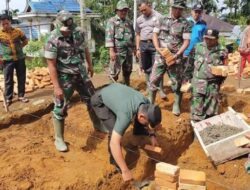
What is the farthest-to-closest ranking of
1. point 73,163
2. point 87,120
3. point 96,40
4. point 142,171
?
1. point 96,40
2. point 87,120
3. point 142,171
4. point 73,163

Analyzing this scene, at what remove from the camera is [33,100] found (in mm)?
7219

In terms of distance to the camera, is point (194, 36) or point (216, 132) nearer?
point (216, 132)

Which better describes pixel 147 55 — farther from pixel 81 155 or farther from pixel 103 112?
pixel 81 155

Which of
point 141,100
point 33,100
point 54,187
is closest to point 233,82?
point 33,100

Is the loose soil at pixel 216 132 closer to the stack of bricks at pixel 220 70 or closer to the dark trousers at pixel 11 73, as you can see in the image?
the stack of bricks at pixel 220 70

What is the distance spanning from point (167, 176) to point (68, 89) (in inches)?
67.9

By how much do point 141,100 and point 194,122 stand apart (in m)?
2.04

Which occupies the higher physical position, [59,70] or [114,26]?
[114,26]

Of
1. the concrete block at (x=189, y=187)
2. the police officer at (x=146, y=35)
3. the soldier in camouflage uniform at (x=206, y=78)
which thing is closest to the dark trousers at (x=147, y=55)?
the police officer at (x=146, y=35)

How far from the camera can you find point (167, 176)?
402 cm

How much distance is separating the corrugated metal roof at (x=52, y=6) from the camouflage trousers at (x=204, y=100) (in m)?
15.4

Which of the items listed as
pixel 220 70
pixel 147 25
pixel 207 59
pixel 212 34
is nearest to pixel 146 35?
pixel 147 25

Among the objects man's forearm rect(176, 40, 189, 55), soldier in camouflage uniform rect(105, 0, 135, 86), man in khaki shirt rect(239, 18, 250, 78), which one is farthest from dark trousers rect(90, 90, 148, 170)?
man in khaki shirt rect(239, 18, 250, 78)

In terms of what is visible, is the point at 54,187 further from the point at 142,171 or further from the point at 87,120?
the point at 87,120
